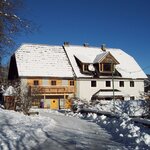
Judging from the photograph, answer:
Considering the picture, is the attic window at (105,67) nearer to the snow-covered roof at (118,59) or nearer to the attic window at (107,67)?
the attic window at (107,67)

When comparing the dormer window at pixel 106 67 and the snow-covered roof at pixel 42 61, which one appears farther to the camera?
the dormer window at pixel 106 67

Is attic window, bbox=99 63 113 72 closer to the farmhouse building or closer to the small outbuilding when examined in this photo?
the farmhouse building

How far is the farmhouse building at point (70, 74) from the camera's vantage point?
5309 cm

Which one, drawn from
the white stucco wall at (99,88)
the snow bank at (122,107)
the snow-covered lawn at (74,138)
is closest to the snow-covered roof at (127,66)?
the white stucco wall at (99,88)

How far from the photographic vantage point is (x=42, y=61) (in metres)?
55.0

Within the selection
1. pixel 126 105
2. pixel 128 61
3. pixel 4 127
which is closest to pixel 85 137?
pixel 4 127

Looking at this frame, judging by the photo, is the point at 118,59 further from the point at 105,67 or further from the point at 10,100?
the point at 10,100

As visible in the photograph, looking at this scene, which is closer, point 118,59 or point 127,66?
point 127,66

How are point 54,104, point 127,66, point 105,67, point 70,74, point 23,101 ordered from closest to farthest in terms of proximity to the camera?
point 23,101
point 54,104
point 70,74
point 105,67
point 127,66

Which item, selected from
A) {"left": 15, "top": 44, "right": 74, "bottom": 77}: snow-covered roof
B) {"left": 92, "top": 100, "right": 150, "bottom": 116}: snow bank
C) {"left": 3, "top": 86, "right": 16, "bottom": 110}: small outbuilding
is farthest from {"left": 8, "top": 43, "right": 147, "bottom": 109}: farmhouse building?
{"left": 3, "top": 86, "right": 16, "bottom": 110}: small outbuilding

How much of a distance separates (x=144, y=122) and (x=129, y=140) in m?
3.02

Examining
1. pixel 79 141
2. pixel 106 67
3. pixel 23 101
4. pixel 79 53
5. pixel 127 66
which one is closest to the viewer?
pixel 79 141

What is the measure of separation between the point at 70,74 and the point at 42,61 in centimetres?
490

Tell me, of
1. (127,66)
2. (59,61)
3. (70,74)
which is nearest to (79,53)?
(59,61)
